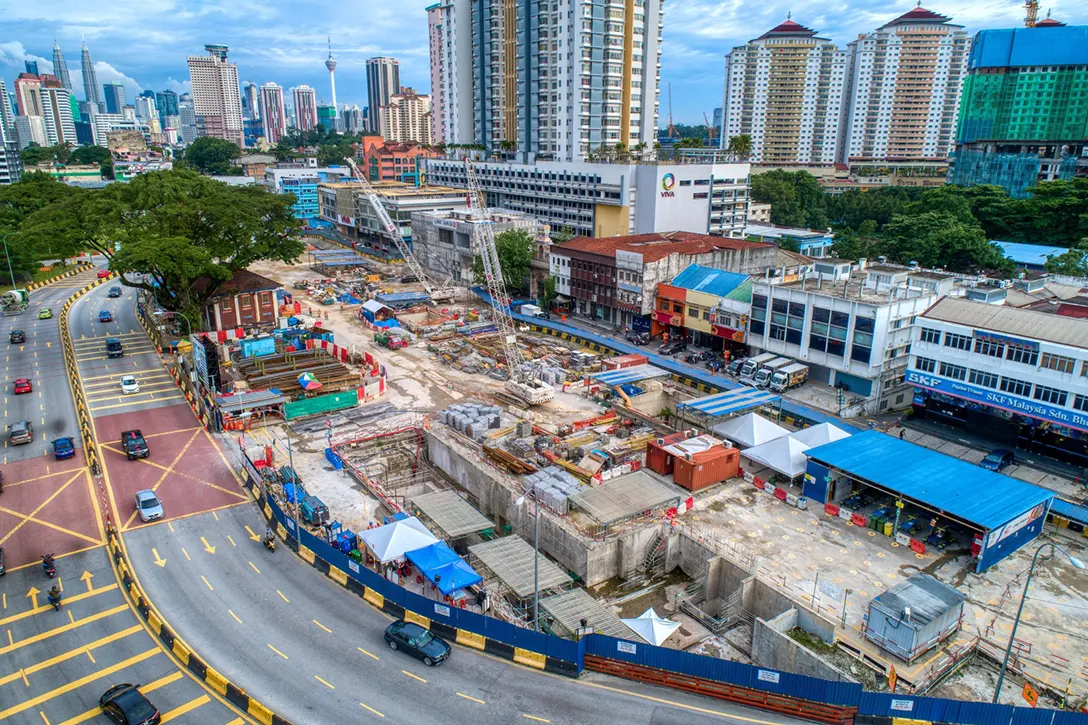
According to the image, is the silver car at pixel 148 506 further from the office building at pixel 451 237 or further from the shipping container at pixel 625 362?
the office building at pixel 451 237

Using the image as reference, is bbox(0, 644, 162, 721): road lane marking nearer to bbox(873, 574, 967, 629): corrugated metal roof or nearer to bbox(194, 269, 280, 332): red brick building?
bbox(873, 574, 967, 629): corrugated metal roof

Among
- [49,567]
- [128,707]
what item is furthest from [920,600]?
[49,567]

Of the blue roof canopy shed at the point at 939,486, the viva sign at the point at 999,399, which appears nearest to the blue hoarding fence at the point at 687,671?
the blue roof canopy shed at the point at 939,486

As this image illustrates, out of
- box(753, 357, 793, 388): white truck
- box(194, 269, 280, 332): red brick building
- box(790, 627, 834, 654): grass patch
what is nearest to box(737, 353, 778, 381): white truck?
box(753, 357, 793, 388): white truck

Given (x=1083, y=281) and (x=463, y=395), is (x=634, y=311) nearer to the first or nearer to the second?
(x=463, y=395)

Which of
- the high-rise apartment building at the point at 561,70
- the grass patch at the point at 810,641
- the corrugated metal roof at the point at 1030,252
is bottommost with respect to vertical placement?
the grass patch at the point at 810,641

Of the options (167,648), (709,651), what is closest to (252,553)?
(167,648)
